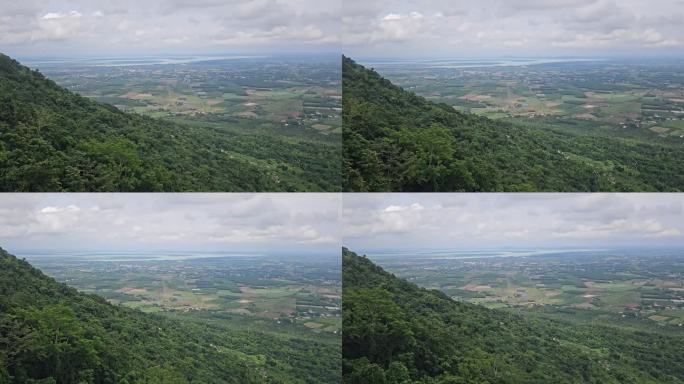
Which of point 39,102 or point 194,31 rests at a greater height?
point 194,31

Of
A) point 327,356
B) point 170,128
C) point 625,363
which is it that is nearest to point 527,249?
point 625,363

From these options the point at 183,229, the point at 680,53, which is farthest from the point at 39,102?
the point at 680,53

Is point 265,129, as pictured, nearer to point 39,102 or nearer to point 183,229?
point 183,229

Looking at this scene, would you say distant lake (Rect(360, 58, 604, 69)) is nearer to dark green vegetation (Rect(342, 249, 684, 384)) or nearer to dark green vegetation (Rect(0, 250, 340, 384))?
dark green vegetation (Rect(342, 249, 684, 384))

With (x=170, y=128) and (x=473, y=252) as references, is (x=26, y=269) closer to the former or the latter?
(x=170, y=128)

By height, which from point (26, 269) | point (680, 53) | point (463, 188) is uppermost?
point (680, 53)

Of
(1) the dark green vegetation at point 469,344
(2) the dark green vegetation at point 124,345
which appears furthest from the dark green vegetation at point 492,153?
(2) the dark green vegetation at point 124,345

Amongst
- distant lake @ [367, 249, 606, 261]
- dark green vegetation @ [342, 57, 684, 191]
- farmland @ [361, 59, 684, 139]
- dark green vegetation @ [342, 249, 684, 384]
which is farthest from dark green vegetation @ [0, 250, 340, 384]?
farmland @ [361, 59, 684, 139]
